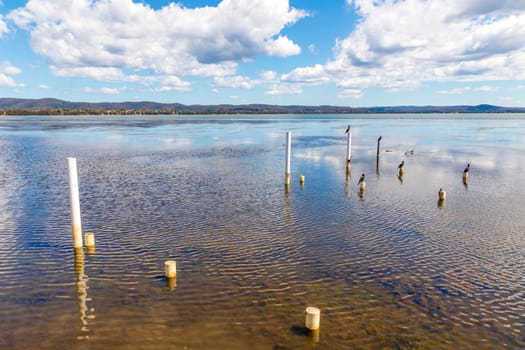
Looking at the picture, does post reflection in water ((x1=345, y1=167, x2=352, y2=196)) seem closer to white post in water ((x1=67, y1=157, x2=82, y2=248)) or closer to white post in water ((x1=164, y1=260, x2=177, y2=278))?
white post in water ((x1=164, y1=260, x2=177, y2=278))

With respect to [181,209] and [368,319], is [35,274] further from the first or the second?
[368,319]

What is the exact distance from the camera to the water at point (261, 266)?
9.13m

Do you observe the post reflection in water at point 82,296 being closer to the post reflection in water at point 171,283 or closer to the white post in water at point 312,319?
the post reflection in water at point 171,283

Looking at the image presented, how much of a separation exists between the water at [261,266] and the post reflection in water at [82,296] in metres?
0.05

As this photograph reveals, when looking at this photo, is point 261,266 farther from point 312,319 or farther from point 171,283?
point 312,319

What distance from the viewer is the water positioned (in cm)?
913

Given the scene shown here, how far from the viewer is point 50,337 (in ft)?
28.5

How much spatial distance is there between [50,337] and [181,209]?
36.9ft

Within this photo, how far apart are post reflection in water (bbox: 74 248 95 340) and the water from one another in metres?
0.05

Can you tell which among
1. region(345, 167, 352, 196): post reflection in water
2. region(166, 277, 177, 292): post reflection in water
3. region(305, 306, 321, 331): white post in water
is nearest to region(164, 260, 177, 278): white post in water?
region(166, 277, 177, 292): post reflection in water

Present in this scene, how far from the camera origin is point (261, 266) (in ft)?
42.0

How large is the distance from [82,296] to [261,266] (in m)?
5.78

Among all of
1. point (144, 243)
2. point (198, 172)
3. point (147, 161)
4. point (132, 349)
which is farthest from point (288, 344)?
point (147, 161)

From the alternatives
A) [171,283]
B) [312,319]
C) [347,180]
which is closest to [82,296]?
Result: [171,283]
